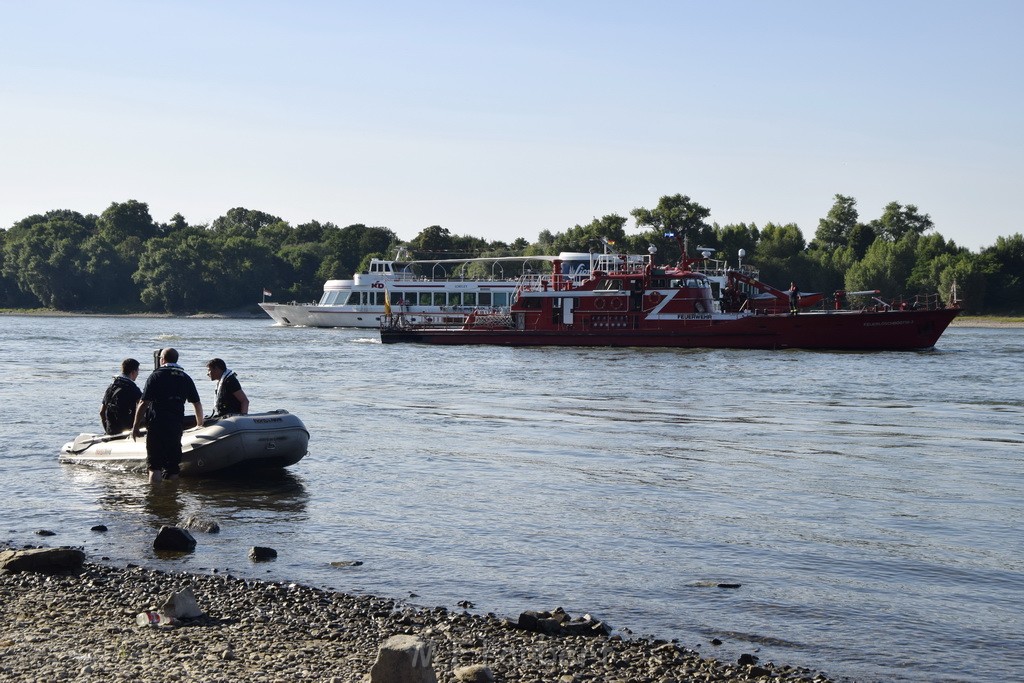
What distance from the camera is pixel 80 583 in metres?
9.09

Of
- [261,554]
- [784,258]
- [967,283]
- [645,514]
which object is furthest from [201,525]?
[784,258]

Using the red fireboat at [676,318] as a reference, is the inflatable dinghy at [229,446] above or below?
below

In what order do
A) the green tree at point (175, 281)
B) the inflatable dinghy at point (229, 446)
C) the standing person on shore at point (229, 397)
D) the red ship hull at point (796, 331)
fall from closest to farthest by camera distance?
1. the inflatable dinghy at point (229, 446)
2. the standing person on shore at point (229, 397)
3. the red ship hull at point (796, 331)
4. the green tree at point (175, 281)

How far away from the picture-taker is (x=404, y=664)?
6074 mm

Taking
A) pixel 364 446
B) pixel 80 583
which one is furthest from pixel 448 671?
pixel 364 446

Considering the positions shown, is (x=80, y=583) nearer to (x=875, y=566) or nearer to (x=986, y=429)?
(x=875, y=566)

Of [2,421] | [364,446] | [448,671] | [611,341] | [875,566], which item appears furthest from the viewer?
[611,341]

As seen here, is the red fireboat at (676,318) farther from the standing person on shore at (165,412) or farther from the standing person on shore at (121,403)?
the standing person on shore at (165,412)

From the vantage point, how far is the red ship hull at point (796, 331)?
47.0 metres

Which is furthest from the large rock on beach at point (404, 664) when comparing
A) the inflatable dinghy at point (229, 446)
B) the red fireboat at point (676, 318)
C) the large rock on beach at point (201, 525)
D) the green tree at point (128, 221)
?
the green tree at point (128, 221)

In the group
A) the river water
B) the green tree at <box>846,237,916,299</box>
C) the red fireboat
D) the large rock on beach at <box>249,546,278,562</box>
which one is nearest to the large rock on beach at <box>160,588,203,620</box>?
the river water

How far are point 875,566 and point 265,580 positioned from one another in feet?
17.2

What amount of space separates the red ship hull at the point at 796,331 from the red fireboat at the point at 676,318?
0.04 meters

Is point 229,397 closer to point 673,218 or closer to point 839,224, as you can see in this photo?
point 673,218
